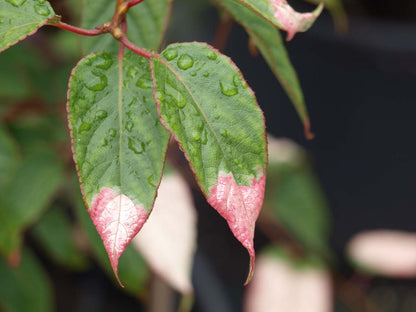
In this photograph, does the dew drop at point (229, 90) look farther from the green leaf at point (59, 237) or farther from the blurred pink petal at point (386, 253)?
the blurred pink petal at point (386, 253)

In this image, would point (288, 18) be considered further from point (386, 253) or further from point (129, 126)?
point (386, 253)

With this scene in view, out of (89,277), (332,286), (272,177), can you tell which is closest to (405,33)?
(272,177)

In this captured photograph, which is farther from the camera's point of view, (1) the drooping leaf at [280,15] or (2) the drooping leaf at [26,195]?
(2) the drooping leaf at [26,195]

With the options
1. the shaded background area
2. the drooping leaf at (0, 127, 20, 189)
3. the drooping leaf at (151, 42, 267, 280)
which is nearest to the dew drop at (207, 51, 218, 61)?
the drooping leaf at (151, 42, 267, 280)

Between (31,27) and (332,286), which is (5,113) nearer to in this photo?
(31,27)

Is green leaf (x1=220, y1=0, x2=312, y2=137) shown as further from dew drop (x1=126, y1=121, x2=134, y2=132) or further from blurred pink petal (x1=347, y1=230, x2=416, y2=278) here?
blurred pink petal (x1=347, y1=230, x2=416, y2=278)

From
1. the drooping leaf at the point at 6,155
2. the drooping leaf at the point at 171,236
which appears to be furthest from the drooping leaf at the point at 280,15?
the drooping leaf at the point at 6,155
